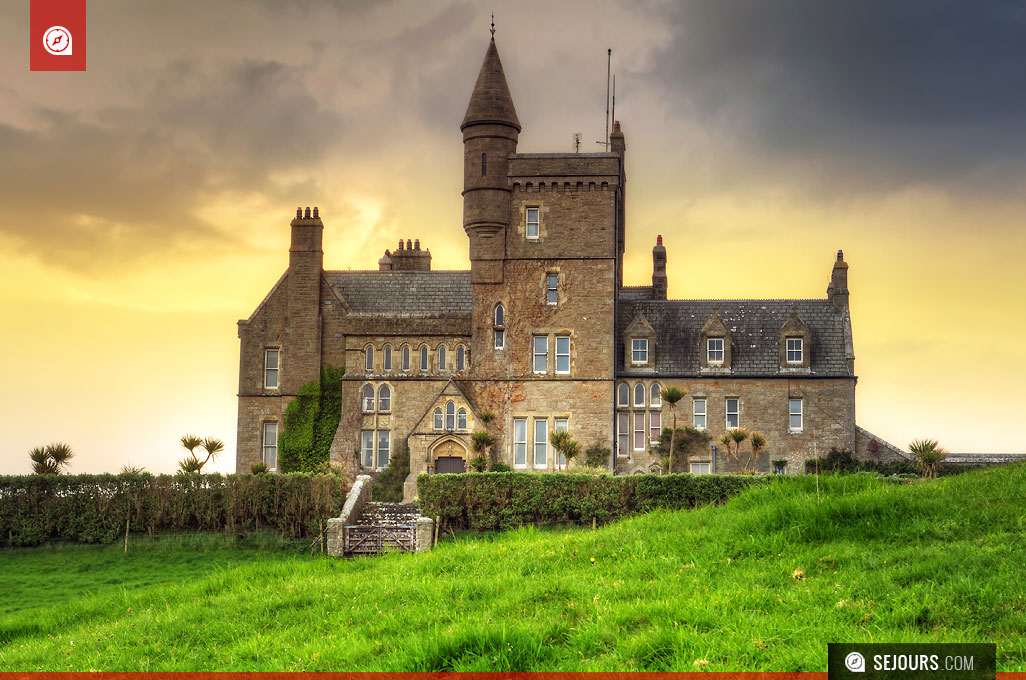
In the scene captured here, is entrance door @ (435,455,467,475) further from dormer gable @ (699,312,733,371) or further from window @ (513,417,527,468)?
dormer gable @ (699,312,733,371)

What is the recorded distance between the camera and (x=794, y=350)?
2002 inches

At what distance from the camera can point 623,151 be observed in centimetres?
5647

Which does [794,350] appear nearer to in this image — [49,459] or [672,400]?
[672,400]

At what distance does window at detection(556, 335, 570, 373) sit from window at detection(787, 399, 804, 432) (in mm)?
11432

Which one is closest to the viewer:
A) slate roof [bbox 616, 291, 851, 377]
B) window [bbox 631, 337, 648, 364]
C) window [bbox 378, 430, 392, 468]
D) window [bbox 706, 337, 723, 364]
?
window [bbox 378, 430, 392, 468]

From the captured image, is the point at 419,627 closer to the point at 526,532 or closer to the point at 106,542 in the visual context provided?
the point at 526,532

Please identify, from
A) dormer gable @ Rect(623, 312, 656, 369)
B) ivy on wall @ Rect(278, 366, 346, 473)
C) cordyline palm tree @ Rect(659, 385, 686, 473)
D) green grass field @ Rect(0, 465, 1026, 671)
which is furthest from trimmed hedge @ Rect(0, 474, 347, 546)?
dormer gable @ Rect(623, 312, 656, 369)

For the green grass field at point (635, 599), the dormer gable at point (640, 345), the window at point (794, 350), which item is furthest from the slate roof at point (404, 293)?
the green grass field at point (635, 599)

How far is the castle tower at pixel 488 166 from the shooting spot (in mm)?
48781

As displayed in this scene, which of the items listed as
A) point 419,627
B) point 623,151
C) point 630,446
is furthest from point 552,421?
point 419,627

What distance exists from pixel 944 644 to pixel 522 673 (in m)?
4.27

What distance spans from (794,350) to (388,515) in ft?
76.1

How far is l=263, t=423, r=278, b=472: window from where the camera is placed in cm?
5034

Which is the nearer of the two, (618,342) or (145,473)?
(145,473)
